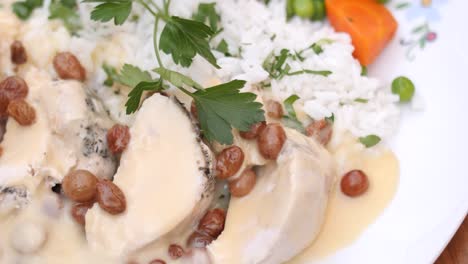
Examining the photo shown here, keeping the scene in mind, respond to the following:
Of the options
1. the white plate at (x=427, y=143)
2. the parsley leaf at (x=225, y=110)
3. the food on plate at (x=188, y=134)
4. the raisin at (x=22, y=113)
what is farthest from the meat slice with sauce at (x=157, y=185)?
the white plate at (x=427, y=143)

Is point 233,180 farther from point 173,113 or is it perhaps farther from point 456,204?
point 456,204

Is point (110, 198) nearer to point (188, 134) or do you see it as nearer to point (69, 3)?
point (188, 134)

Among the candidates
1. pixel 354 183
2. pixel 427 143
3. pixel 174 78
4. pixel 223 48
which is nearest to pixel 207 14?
pixel 223 48

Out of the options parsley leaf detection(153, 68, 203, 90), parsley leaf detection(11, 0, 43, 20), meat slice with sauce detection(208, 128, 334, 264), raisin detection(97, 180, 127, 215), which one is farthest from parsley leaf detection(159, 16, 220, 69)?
parsley leaf detection(11, 0, 43, 20)

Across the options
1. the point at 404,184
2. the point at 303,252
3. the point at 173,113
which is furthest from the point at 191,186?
the point at 404,184

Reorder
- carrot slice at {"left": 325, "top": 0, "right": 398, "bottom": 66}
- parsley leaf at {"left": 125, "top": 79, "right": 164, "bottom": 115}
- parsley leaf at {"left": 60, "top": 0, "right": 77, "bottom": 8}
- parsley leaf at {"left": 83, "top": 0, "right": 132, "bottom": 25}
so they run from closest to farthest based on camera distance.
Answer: parsley leaf at {"left": 125, "top": 79, "right": 164, "bottom": 115} < parsley leaf at {"left": 83, "top": 0, "right": 132, "bottom": 25} < carrot slice at {"left": 325, "top": 0, "right": 398, "bottom": 66} < parsley leaf at {"left": 60, "top": 0, "right": 77, "bottom": 8}

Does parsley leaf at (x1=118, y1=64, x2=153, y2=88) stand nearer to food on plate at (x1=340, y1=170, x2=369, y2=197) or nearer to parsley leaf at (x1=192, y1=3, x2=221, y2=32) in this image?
parsley leaf at (x1=192, y1=3, x2=221, y2=32)
